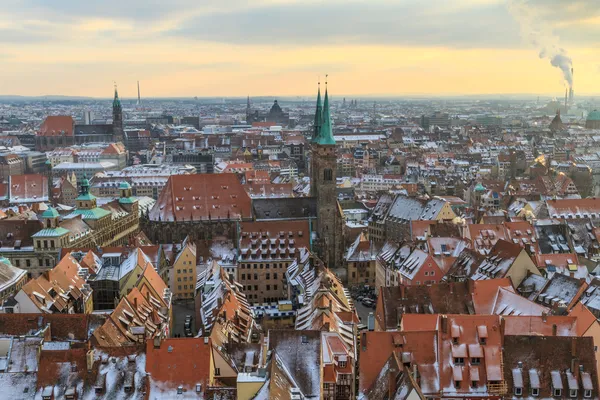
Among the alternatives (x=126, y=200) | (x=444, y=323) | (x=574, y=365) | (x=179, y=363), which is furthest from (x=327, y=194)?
(x=179, y=363)

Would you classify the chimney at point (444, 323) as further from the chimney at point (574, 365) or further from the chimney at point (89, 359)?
the chimney at point (89, 359)

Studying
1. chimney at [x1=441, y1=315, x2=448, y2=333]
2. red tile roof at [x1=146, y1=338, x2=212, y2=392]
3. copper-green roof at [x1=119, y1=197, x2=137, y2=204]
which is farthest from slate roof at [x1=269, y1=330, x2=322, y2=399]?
copper-green roof at [x1=119, y1=197, x2=137, y2=204]

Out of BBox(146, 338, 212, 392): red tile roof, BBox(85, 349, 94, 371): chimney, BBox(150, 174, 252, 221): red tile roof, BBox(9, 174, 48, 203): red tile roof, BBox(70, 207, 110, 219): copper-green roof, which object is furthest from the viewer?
BBox(9, 174, 48, 203): red tile roof

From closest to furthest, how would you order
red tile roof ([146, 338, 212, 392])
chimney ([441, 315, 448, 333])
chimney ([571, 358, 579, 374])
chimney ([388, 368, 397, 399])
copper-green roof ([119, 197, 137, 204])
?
chimney ([388, 368, 397, 399]), red tile roof ([146, 338, 212, 392]), chimney ([571, 358, 579, 374]), chimney ([441, 315, 448, 333]), copper-green roof ([119, 197, 137, 204])

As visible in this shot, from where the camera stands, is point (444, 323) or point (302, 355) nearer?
point (302, 355)

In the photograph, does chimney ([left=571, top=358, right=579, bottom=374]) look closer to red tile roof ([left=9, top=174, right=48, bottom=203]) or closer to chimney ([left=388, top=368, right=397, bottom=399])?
chimney ([left=388, top=368, right=397, bottom=399])

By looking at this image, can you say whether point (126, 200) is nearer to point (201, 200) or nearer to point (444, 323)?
point (201, 200)

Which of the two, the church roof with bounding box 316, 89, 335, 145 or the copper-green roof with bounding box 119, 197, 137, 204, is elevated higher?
the church roof with bounding box 316, 89, 335, 145

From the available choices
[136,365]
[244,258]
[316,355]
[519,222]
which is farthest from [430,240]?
[136,365]

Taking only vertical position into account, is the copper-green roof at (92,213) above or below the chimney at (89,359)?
below

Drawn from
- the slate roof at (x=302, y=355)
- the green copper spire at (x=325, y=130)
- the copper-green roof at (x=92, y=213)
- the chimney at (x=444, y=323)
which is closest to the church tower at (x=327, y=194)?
the green copper spire at (x=325, y=130)
